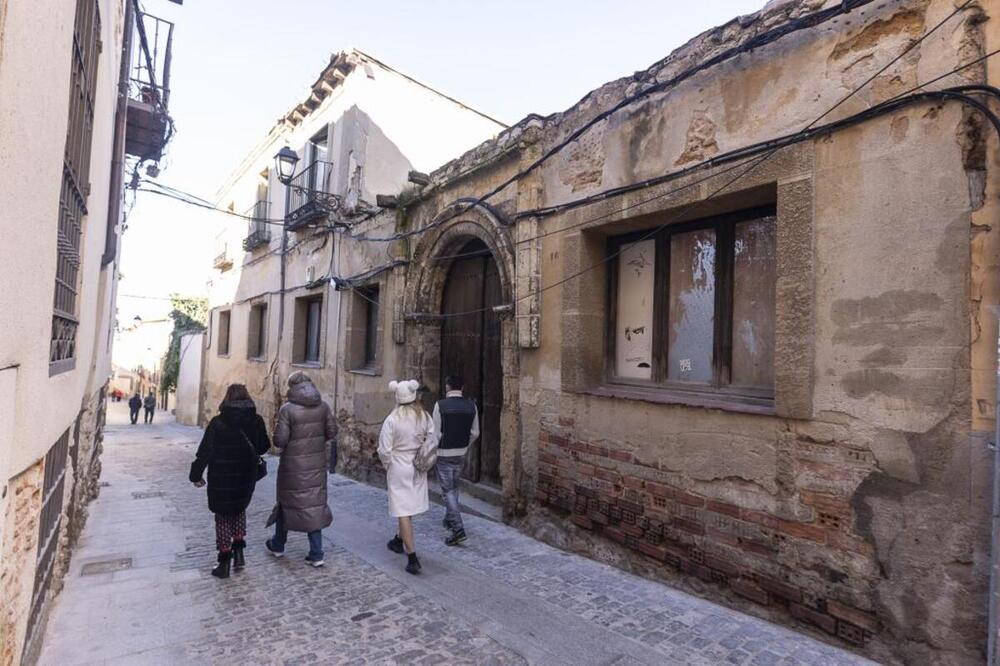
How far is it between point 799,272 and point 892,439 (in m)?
1.03

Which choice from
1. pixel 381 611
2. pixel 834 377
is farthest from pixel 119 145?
pixel 834 377

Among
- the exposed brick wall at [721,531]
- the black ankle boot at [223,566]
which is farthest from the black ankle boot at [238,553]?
the exposed brick wall at [721,531]

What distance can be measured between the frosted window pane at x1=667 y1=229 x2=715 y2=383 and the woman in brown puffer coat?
284 centimetres

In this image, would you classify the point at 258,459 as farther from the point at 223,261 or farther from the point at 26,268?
the point at 223,261

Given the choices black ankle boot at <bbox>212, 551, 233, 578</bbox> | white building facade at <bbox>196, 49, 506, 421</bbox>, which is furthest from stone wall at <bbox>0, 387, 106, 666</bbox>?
white building facade at <bbox>196, 49, 506, 421</bbox>

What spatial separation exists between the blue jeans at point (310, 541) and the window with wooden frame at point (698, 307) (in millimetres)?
2741

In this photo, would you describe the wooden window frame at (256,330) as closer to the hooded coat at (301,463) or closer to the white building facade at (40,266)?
the hooded coat at (301,463)

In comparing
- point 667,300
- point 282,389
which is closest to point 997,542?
point 667,300

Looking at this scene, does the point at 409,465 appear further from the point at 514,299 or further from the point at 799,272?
the point at 799,272

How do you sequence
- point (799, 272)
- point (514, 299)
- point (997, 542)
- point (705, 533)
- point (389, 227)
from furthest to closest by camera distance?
point (389, 227) → point (514, 299) → point (705, 533) → point (799, 272) → point (997, 542)

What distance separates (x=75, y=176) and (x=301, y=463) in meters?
2.43

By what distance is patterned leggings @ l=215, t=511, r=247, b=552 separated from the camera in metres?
4.05

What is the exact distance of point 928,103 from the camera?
112 inches

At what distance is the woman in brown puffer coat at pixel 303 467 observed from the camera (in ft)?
14.0
